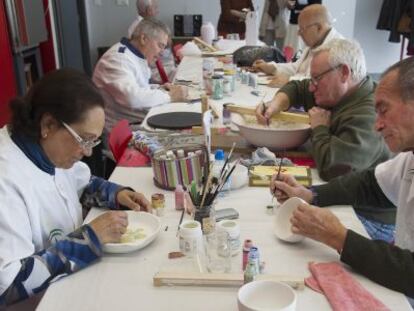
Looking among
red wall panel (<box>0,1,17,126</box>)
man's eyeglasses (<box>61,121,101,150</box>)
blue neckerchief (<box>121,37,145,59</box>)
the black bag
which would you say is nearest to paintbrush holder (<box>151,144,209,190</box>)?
man's eyeglasses (<box>61,121,101,150</box>)

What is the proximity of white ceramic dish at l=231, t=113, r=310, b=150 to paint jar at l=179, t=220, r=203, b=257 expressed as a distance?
820 millimetres

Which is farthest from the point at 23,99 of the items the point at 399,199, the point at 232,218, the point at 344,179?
the point at 399,199

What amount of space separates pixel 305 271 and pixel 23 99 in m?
0.90

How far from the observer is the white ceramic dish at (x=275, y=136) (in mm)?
2029

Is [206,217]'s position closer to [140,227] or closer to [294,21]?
[140,227]

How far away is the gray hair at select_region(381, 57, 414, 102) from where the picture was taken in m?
1.31

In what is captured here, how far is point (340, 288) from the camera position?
115 cm

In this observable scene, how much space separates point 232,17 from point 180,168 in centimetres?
467

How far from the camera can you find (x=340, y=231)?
1267 mm

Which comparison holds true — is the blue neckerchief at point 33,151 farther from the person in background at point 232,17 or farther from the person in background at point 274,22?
the person in background at point 274,22

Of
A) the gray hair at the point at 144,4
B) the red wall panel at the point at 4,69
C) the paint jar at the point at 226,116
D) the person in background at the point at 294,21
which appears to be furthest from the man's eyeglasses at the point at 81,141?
the person in background at the point at 294,21

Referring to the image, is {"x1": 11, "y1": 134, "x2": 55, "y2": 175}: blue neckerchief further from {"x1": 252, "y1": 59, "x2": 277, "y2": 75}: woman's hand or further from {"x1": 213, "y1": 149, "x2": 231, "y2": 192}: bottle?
{"x1": 252, "y1": 59, "x2": 277, "y2": 75}: woman's hand

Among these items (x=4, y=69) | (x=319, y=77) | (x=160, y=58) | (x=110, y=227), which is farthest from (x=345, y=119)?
(x=160, y=58)

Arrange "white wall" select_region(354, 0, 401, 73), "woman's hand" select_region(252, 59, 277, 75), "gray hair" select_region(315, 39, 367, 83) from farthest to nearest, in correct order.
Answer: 1. "white wall" select_region(354, 0, 401, 73)
2. "woman's hand" select_region(252, 59, 277, 75)
3. "gray hair" select_region(315, 39, 367, 83)
